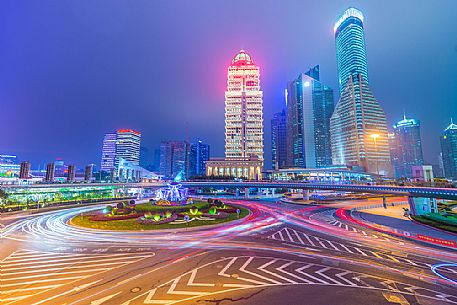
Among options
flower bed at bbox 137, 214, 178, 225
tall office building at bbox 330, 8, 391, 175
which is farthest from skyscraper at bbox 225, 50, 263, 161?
flower bed at bbox 137, 214, 178, 225

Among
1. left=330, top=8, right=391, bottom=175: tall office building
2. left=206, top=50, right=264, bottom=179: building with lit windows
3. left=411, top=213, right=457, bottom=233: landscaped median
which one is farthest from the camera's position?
left=330, top=8, right=391, bottom=175: tall office building

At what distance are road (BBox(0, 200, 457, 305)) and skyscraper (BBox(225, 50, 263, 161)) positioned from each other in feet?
433

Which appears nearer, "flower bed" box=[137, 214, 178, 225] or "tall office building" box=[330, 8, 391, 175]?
"flower bed" box=[137, 214, 178, 225]

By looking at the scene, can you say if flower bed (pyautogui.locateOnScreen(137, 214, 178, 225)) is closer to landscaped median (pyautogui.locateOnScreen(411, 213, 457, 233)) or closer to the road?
the road

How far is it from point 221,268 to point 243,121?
151 metres

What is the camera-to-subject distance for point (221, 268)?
59.3ft

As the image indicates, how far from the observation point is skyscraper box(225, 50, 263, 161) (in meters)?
162

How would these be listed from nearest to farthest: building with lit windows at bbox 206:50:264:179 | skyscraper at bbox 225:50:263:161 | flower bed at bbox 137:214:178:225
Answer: flower bed at bbox 137:214:178:225
building with lit windows at bbox 206:50:264:179
skyscraper at bbox 225:50:263:161

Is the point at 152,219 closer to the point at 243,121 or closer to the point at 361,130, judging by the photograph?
the point at 243,121

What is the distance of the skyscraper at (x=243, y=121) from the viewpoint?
16175 cm

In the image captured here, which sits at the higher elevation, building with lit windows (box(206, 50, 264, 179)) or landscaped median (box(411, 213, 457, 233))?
building with lit windows (box(206, 50, 264, 179))

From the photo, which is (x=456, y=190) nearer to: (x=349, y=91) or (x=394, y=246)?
(x=394, y=246)

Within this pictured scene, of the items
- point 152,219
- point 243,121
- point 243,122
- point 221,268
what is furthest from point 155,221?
point 243,121

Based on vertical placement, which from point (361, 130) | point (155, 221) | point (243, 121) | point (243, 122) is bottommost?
point (155, 221)
